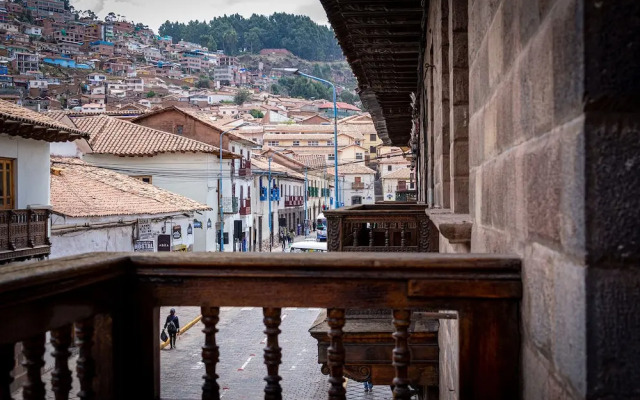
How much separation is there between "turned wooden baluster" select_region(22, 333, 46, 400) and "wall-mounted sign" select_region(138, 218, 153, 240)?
2243 centimetres

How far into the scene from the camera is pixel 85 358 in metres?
2.41

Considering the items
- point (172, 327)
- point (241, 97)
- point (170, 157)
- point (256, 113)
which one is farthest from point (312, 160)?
point (241, 97)

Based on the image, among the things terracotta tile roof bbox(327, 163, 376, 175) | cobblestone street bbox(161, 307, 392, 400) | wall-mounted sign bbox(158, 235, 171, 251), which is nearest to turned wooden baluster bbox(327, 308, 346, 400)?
cobblestone street bbox(161, 307, 392, 400)

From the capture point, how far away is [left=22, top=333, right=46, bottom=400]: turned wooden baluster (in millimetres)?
2184

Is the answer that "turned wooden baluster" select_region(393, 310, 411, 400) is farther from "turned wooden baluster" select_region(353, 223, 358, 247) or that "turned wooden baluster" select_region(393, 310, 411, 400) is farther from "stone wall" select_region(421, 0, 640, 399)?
"turned wooden baluster" select_region(353, 223, 358, 247)

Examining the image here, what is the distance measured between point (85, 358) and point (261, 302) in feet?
2.07

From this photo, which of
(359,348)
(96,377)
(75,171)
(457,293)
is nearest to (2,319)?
(96,377)

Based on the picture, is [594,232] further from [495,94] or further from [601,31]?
[495,94]

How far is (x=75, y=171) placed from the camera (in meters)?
25.6

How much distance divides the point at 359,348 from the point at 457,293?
4910 millimetres

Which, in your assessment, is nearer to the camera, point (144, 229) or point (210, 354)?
point (210, 354)

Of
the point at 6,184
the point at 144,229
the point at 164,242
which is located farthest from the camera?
the point at 164,242

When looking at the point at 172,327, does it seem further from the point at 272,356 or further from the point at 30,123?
the point at 272,356

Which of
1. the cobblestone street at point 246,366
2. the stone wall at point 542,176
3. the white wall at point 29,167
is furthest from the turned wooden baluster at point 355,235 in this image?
the white wall at point 29,167
